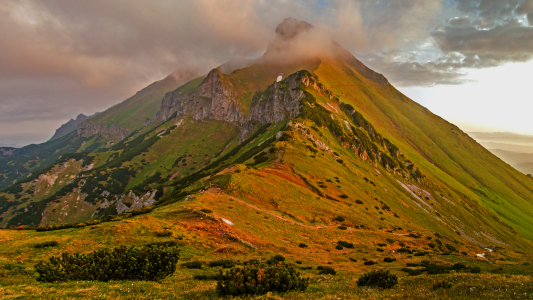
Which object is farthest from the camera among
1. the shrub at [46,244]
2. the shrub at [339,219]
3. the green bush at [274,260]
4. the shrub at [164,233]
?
the shrub at [339,219]

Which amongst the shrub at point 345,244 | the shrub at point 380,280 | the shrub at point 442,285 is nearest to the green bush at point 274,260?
the shrub at point 380,280

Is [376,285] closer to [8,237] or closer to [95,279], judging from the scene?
[95,279]

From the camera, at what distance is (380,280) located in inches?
717

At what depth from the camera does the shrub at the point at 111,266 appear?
1808cm

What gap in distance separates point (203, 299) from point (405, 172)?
193m

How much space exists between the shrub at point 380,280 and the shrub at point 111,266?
1581cm

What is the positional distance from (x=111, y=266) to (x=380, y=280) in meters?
21.2

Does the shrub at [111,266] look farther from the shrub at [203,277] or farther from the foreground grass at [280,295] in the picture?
the shrub at [203,277]

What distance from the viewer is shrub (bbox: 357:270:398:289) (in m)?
17.9

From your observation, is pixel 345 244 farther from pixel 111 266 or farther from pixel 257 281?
pixel 111 266

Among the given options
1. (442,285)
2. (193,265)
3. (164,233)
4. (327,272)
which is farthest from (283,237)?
(442,285)

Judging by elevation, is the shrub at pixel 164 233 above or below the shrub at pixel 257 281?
below

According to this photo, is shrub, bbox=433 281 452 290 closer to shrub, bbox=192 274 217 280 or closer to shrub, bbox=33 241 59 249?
shrub, bbox=192 274 217 280

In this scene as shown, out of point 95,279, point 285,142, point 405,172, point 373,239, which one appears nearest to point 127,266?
point 95,279
